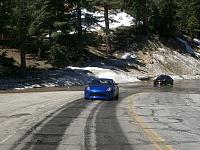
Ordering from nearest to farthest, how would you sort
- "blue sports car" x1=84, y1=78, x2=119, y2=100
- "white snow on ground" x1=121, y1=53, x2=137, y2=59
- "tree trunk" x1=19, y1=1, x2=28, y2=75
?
"blue sports car" x1=84, y1=78, x2=119, y2=100
"tree trunk" x1=19, y1=1, x2=28, y2=75
"white snow on ground" x1=121, y1=53, x2=137, y2=59

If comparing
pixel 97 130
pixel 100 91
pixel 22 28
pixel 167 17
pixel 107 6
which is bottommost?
pixel 97 130

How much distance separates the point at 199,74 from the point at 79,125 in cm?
6683

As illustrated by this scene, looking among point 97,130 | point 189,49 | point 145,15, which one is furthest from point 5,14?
point 189,49

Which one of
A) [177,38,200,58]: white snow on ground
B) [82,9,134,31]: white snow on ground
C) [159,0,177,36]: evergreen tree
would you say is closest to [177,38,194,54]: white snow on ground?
[177,38,200,58]: white snow on ground

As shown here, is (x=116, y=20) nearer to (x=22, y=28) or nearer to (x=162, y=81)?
→ (x=162, y=81)

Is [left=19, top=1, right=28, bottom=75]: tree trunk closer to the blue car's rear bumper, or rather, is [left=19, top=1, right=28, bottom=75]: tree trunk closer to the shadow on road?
the blue car's rear bumper

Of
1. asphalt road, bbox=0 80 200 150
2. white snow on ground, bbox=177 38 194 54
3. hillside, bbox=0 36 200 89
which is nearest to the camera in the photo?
asphalt road, bbox=0 80 200 150

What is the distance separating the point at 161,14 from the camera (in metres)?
87.4

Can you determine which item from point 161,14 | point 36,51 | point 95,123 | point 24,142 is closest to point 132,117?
point 95,123

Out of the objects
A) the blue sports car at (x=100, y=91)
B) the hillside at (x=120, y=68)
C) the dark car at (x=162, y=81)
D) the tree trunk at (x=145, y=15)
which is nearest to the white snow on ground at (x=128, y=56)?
the hillside at (x=120, y=68)

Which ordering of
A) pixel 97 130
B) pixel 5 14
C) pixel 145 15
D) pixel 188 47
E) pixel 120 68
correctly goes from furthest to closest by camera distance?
1. pixel 188 47
2. pixel 145 15
3. pixel 120 68
4. pixel 5 14
5. pixel 97 130

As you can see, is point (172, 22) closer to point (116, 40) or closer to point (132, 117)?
point (116, 40)

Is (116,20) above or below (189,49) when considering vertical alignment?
above

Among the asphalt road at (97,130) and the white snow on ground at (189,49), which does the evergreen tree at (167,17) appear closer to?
the white snow on ground at (189,49)
